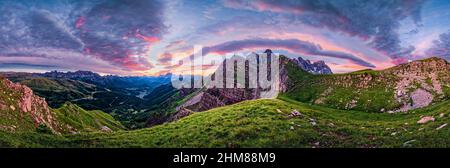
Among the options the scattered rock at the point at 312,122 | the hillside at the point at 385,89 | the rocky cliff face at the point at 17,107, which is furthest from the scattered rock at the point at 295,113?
the rocky cliff face at the point at 17,107

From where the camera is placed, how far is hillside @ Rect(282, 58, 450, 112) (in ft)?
219

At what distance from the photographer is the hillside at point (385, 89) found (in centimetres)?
6669

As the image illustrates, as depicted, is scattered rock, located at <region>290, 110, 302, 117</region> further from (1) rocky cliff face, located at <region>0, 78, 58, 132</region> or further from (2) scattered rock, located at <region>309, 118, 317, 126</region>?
(1) rocky cliff face, located at <region>0, 78, 58, 132</region>

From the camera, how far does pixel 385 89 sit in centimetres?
7550

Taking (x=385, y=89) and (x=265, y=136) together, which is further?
(x=385, y=89)

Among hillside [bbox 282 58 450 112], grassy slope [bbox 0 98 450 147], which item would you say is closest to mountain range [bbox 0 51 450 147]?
grassy slope [bbox 0 98 450 147]

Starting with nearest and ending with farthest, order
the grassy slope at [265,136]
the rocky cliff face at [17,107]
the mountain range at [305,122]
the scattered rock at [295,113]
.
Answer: the grassy slope at [265,136], the mountain range at [305,122], the scattered rock at [295,113], the rocky cliff face at [17,107]

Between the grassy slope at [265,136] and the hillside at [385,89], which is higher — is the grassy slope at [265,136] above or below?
below

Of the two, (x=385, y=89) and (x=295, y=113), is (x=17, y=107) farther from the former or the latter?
(x=385, y=89)

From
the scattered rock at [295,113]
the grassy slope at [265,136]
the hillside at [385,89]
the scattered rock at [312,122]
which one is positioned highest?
the hillside at [385,89]

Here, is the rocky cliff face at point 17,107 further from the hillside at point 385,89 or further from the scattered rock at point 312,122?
the hillside at point 385,89

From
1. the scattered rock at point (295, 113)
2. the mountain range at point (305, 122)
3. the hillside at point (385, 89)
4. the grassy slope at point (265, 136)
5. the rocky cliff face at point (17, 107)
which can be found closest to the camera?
the grassy slope at point (265, 136)

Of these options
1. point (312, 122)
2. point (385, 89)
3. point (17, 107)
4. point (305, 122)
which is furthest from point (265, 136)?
point (385, 89)
